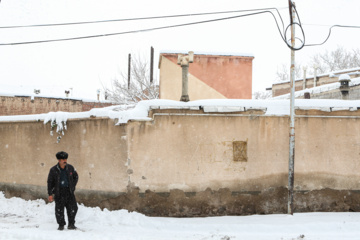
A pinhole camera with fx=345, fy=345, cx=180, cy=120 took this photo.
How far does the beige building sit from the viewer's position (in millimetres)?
13711

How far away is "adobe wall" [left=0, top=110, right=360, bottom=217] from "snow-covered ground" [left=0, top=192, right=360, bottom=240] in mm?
383

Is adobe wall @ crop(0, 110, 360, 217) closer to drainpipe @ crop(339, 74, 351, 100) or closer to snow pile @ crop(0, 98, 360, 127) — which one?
snow pile @ crop(0, 98, 360, 127)

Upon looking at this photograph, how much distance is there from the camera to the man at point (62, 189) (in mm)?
6824

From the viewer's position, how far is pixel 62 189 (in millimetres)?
6867

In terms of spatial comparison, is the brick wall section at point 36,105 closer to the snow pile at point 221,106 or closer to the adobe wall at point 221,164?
the snow pile at point 221,106

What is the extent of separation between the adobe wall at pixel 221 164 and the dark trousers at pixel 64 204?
4.91ft

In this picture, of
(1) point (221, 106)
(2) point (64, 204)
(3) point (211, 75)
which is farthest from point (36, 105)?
(1) point (221, 106)

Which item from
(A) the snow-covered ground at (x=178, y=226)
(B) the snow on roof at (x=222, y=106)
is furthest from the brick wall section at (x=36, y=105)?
(B) the snow on roof at (x=222, y=106)

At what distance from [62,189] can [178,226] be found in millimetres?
2529

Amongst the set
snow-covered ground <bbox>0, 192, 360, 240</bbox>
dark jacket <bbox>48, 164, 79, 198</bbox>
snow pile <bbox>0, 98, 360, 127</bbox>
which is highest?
snow pile <bbox>0, 98, 360, 127</bbox>

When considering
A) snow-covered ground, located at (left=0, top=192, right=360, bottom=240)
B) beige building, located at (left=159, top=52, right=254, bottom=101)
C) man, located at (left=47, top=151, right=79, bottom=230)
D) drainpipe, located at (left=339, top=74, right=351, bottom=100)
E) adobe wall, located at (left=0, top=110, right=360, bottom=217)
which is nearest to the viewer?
snow-covered ground, located at (left=0, top=192, right=360, bottom=240)

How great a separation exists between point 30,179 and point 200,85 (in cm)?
712

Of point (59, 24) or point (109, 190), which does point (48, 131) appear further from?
point (59, 24)

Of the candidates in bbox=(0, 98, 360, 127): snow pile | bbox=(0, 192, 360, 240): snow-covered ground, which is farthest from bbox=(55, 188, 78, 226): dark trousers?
bbox=(0, 98, 360, 127): snow pile
